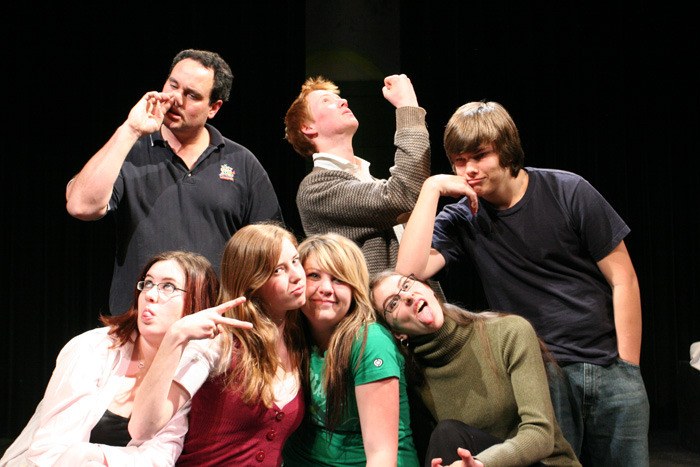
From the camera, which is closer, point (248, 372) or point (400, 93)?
point (248, 372)

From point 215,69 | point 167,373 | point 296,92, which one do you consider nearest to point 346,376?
point 167,373

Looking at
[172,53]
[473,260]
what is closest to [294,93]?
[172,53]

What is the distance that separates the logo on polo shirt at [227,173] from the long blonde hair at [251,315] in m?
0.54

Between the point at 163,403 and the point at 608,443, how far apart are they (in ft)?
3.94

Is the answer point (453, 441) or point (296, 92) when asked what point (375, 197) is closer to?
point (453, 441)

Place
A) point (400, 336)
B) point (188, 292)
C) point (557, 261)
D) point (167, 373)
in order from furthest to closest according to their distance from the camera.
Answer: point (557, 261) → point (400, 336) → point (188, 292) → point (167, 373)

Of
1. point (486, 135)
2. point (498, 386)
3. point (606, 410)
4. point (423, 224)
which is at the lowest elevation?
point (606, 410)

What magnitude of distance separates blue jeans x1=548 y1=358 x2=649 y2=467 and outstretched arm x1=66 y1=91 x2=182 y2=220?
51.5 inches

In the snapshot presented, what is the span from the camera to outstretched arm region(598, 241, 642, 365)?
230cm

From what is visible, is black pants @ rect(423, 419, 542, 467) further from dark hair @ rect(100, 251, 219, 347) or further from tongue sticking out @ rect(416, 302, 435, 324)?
dark hair @ rect(100, 251, 219, 347)

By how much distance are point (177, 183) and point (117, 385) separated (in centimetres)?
75

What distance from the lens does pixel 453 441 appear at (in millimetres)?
2008

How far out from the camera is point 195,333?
1822mm

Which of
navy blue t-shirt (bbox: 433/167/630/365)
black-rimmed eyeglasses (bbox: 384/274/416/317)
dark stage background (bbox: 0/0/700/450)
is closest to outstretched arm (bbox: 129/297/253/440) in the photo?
black-rimmed eyeglasses (bbox: 384/274/416/317)
